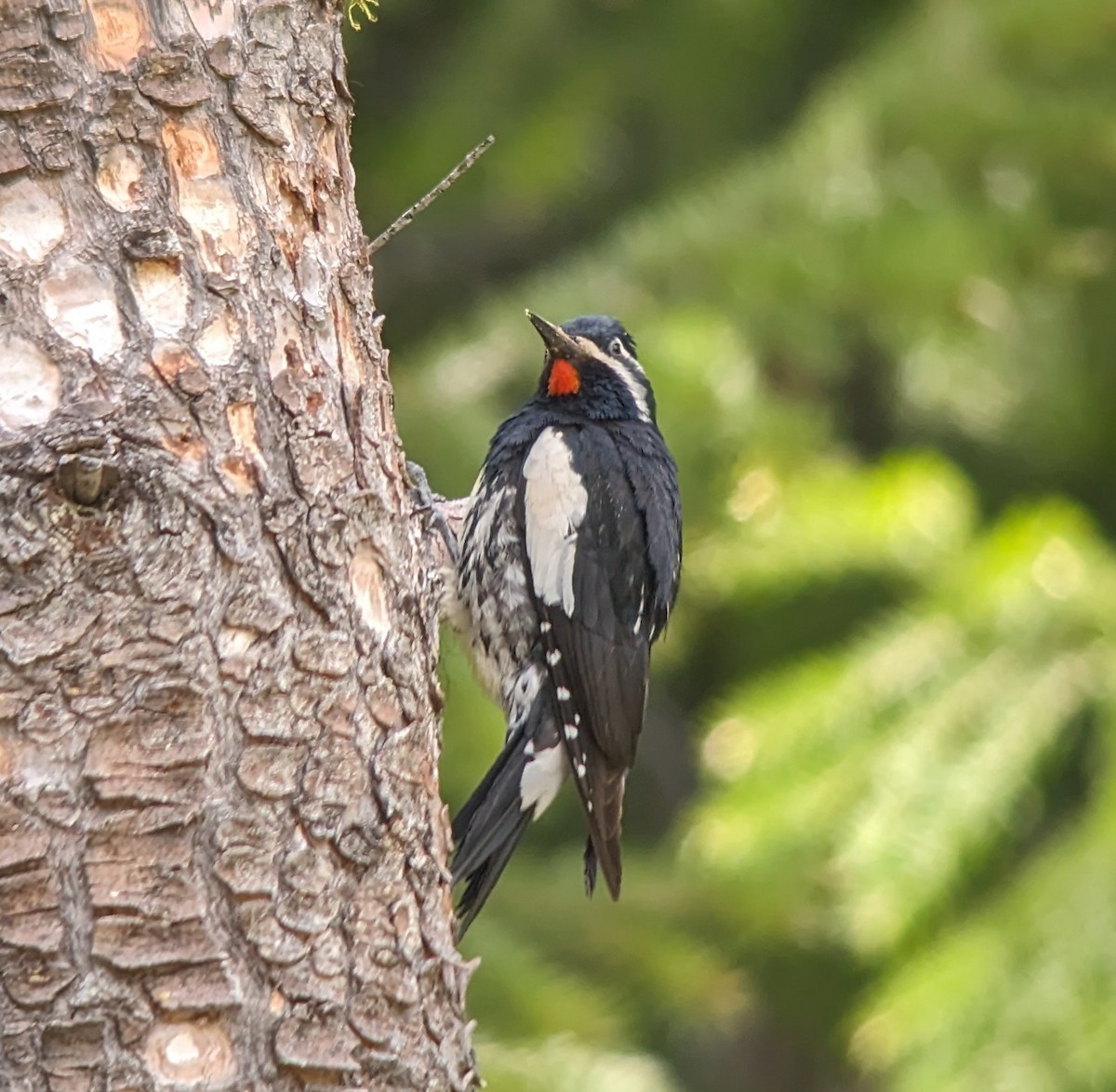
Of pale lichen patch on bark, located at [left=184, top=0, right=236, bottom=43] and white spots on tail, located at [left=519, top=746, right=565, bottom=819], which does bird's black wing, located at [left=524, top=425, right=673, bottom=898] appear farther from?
pale lichen patch on bark, located at [left=184, top=0, right=236, bottom=43]

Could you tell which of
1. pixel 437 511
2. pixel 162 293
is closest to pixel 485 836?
pixel 437 511

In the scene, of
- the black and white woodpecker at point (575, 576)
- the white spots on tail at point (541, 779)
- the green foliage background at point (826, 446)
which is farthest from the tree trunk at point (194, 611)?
the green foliage background at point (826, 446)

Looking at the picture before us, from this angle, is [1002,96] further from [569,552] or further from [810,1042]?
[810,1042]

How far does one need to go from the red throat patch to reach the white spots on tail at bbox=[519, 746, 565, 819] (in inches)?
31.2

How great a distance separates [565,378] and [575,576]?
0.46 metres

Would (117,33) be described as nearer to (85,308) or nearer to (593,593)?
(85,308)

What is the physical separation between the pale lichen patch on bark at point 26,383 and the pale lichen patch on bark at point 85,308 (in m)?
0.04

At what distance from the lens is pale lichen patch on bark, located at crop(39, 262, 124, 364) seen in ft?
6.10

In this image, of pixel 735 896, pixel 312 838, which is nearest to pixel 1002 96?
pixel 735 896

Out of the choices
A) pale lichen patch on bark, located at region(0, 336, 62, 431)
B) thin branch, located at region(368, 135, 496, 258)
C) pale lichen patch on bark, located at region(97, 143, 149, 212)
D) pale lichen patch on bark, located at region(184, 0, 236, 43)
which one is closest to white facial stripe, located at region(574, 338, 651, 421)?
thin branch, located at region(368, 135, 496, 258)

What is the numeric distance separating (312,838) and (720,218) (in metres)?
2.50

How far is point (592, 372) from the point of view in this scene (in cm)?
361

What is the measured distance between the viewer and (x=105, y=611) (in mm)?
1823

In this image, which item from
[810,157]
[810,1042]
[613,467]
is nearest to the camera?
[613,467]
